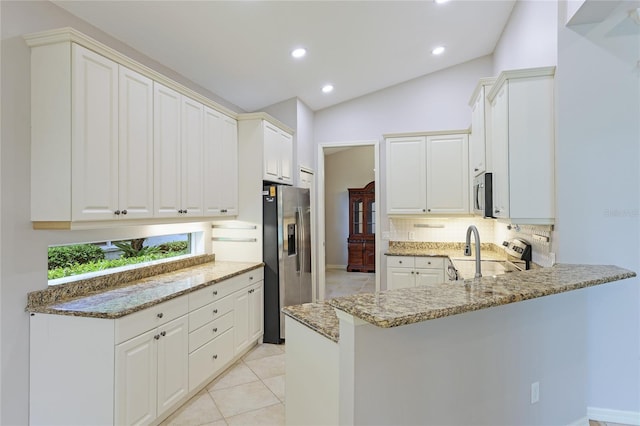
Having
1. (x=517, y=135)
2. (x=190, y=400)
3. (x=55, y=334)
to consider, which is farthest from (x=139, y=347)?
(x=517, y=135)

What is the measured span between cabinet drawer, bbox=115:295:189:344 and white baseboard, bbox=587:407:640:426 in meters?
2.83

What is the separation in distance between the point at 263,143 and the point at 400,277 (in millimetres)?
2434

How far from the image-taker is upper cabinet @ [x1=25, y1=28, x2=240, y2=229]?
2.07 metres

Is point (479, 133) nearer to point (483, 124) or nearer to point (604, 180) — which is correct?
point (483, 124)

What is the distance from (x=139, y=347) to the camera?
217 cm

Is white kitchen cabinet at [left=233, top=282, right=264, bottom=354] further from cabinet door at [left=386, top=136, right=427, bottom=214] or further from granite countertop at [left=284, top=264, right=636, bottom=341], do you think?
cabinet door at [left=386, top=136, right=427, bottom=214]

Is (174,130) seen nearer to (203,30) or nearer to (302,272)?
(203,30)

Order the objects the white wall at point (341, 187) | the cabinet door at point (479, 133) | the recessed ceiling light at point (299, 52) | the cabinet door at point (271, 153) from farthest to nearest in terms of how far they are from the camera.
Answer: the white wall at point (341, 187) < the cabinet door at point (271, 153) < the recessed ceiling light at point (299, 52) < the cabinet door at point (479, 133)

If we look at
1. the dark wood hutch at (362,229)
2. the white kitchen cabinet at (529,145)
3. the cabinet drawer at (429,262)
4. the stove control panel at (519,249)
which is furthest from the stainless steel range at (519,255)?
the dark wood hutch at (362,229)

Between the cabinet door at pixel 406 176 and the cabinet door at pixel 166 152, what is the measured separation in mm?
2846

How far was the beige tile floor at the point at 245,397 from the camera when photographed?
2.46 meters

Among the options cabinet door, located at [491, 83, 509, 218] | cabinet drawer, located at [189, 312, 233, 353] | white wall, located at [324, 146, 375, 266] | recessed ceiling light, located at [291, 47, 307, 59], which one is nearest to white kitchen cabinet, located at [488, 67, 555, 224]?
cabinet door, located at [491, 83, 509, 218]

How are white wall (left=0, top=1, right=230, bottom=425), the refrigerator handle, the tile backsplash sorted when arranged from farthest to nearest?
the tile backsplash → the refrigerator handle → white wall (left=0, top=1, right=230, bottom=425)

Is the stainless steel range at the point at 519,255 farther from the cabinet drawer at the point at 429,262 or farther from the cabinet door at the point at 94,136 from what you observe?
the cabinet door at the point at 94,136
